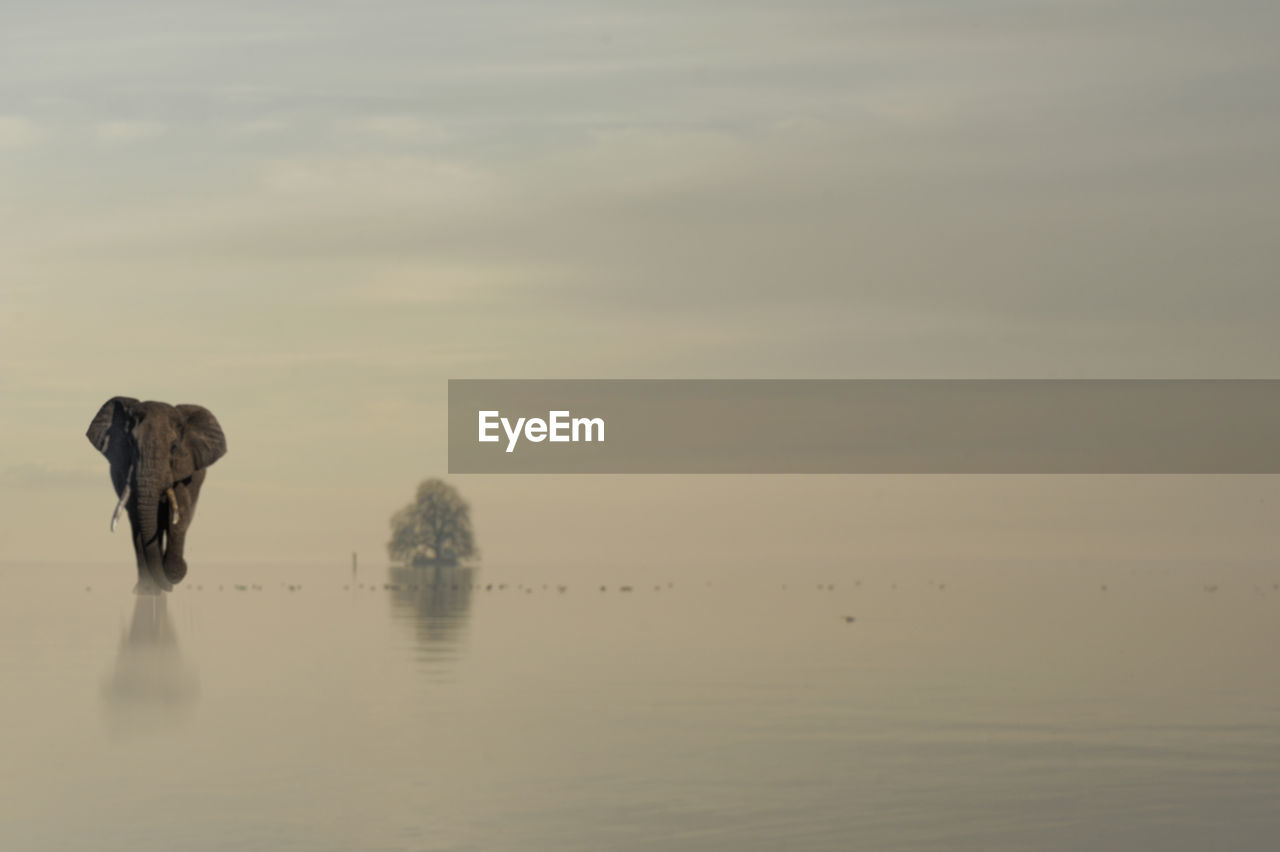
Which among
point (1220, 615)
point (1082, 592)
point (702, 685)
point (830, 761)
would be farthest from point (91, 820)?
point (1082, 592)

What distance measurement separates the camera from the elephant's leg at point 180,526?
1864 inches

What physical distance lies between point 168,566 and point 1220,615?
99.2ft

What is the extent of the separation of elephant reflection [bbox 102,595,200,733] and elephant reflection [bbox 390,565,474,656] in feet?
17.7

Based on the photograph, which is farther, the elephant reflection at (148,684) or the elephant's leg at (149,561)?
the elephant's leg at (149,561)

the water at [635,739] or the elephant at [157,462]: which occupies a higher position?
the elephant at [157,462]

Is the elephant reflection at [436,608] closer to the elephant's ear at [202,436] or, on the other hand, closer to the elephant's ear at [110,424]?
the elephant's ear at [202,436]

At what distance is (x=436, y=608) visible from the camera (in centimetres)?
5403

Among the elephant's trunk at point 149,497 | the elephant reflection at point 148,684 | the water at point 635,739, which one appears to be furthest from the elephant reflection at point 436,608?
the elephant's trunk at point 149,497

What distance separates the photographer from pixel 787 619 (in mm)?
49250

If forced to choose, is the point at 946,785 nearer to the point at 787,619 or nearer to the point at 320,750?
the point at 320,750

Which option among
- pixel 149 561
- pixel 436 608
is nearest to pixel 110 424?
pixel 149 561

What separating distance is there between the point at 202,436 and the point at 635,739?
30.5 m

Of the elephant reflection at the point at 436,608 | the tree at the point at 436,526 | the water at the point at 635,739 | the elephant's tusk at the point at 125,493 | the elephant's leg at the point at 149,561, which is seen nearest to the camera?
the water at the point at 635,739

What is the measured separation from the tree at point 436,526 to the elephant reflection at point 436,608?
3358 cm
